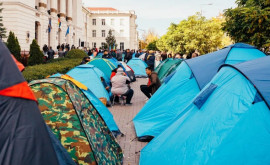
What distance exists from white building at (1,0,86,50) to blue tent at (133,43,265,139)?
958 inches

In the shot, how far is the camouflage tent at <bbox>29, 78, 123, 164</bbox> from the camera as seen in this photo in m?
4.75

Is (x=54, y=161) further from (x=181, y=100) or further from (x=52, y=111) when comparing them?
(x=181, y=100)

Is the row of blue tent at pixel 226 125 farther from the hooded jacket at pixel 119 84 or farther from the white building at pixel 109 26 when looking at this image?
the white building at pixel 109 26

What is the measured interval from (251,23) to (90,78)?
6576mm

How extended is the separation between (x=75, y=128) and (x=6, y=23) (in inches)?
1061

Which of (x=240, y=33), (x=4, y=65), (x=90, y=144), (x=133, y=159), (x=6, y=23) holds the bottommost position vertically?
(x=133, y=159)

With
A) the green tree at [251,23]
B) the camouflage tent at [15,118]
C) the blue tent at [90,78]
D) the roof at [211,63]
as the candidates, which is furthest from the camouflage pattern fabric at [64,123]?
the green tree at [251,23]

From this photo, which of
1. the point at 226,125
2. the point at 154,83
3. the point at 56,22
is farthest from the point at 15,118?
the point at 56,22

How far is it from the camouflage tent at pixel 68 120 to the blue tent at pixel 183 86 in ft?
6.44

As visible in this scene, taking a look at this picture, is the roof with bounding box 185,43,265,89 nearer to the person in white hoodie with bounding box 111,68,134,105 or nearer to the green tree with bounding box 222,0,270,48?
the person in white hoodie with bounding box 111,68,134,105

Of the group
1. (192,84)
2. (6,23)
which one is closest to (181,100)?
(192,84)

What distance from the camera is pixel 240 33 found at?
45.6 feet

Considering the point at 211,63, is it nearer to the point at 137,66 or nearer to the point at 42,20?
the point at 137,66

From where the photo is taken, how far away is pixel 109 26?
8131cm
